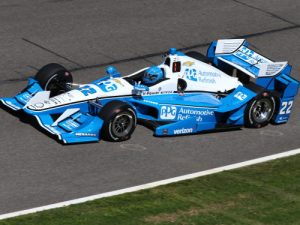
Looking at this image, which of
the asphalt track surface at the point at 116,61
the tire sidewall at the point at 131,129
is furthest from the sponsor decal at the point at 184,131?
the tire sidewall at the point at 131,129

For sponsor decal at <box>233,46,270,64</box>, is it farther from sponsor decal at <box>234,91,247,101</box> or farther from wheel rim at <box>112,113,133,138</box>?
wheel rim at <box>112,113,133,138</box>

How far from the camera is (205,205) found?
14320 mm

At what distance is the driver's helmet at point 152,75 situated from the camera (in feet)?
57.8

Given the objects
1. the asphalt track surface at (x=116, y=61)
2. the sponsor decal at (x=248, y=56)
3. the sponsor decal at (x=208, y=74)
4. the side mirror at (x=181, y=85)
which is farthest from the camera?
the sponsor decal at (x=248, y=56)

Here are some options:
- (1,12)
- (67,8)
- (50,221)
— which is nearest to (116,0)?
(67,8)

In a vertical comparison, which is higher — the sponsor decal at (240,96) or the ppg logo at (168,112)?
the sponsor decal at (240,96)

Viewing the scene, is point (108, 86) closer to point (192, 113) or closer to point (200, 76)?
Answer: point (192, 113)

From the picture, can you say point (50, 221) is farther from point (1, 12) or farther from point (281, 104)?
point (1, 12)

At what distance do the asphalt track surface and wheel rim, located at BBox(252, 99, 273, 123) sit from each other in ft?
0.81

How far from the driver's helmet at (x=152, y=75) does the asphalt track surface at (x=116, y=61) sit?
3.13 ft

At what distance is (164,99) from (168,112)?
11.3 inches

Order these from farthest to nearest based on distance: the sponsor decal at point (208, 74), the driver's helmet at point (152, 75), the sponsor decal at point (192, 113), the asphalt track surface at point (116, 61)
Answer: the sponsor decal at point (208, 74)
the driver's helmet at point (152, 75)
the sponsor decal at point (192, 113)
the asphalt track surface at point (116, 61)

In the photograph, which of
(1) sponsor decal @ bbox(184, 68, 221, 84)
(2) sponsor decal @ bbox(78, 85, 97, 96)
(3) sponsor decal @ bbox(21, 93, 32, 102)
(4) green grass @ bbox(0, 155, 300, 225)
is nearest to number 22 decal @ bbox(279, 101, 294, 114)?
(1) sponsor decal @ bbox(184, 68, 221, 84)

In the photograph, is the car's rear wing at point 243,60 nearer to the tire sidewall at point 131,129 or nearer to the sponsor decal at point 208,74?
the sponsor decal at point 208,74
